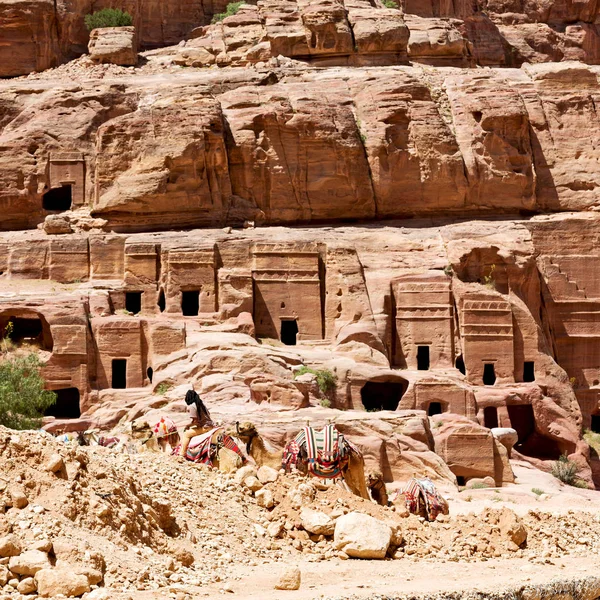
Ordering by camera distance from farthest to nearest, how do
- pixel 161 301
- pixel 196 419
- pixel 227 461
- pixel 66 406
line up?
pixel 161 301, pixel 66 406, pixel 196 419, pixel 227 461

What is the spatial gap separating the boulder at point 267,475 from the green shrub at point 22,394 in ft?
41.3

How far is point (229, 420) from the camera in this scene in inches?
1265

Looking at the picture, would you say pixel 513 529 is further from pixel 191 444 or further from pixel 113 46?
pixel 113 46

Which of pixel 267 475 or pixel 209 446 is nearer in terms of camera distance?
pixel 267 475

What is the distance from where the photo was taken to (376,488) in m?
25.9

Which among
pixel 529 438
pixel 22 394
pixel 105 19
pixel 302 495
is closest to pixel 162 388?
pixel 22 394

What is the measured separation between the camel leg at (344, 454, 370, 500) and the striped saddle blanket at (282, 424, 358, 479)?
390 mm

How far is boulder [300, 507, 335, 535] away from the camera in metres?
20.2

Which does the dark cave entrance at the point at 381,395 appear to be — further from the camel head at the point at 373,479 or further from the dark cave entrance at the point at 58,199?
the camel head at the point at 373,479

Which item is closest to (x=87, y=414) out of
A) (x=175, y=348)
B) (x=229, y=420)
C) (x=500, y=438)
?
(x=175, y=348)

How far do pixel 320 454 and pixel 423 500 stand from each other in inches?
112

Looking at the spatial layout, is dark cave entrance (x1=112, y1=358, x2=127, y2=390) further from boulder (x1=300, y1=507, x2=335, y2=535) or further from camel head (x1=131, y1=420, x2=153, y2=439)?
boulder (x1=300, y1=507, x2=335, y2=535)

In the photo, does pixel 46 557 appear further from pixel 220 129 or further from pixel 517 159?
pixel 517 159

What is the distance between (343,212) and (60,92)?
1141 centimetres
